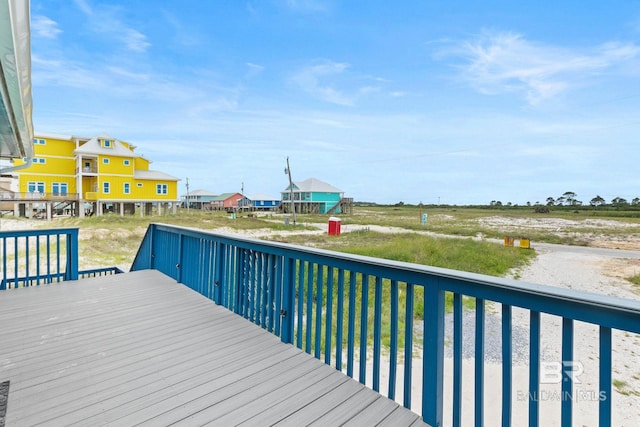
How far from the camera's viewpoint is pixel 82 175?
757 inches

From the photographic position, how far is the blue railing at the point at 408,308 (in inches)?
42.2

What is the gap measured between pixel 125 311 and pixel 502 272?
9021 millimetres

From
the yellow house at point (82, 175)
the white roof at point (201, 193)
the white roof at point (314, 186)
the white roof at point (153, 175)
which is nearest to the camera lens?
the yellow house at point (82, 175)

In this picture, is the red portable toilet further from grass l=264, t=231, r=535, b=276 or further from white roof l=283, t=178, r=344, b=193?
white roof l=283, t=178, r=344, b=193

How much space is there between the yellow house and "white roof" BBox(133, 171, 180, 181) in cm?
9

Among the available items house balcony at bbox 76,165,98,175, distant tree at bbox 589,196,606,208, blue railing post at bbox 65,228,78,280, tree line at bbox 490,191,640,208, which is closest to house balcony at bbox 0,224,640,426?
blue railing post at bbox 65,228,78,280

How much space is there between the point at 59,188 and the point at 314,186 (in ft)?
94.9

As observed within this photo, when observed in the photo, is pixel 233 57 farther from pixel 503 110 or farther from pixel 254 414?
pixel 503 110

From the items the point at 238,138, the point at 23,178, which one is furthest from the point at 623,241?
the point at 23,178

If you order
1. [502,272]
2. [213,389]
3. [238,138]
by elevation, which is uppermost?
[238,138]

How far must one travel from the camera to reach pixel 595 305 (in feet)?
3.26

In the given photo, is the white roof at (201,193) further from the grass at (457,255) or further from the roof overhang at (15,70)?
the roof overhang at (15,70)

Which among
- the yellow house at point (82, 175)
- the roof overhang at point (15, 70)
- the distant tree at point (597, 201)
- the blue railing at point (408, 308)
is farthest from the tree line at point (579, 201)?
the yellow house at point (82, 175)

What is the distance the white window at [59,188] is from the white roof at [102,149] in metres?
2.88
